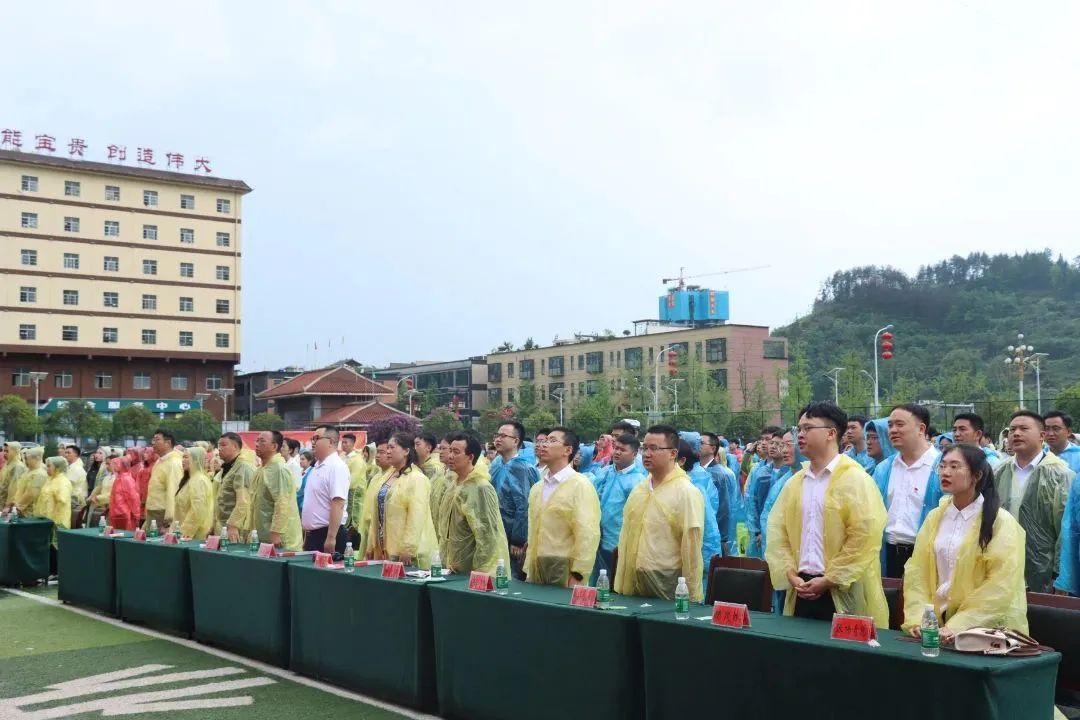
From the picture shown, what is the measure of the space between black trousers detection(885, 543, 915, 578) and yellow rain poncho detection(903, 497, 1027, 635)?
6.69ft

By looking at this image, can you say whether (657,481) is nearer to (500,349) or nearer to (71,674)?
(71,674)

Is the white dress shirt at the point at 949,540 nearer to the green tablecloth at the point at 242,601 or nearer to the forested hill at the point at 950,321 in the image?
the green tablecloth at the point at 242,601

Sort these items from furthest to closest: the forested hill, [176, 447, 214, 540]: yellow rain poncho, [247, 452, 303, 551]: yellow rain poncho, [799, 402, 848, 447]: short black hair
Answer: the forested hill
[176, 447, 214, 540]: yellow rain poncho
[247, 452, 303, 551]: yellow rain poncho
[799, 402, 848, 447]: short black hair

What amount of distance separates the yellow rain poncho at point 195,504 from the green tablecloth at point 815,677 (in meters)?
5.98

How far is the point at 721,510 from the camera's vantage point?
9297 mm

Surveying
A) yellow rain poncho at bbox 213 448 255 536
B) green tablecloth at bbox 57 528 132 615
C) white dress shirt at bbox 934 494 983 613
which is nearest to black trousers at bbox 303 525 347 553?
yellow rain poncho at bbox 213 448 255 536

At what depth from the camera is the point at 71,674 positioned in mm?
6684

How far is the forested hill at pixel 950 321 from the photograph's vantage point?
67062 millimetres

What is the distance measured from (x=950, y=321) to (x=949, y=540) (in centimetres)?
8421

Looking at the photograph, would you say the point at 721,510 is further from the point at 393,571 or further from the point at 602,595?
the point at 602,595

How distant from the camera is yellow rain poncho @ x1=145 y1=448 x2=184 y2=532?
10.4m

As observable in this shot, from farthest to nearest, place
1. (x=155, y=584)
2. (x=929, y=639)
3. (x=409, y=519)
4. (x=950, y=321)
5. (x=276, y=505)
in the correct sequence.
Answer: (x=950, y=321) → (x=276, y=505) → (x=155, y=584) → (x=409, y=519) → (x=929, y=639)

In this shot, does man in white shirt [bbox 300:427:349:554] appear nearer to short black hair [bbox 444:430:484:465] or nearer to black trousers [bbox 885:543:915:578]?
short black hair [bbox 444:430:484:465]

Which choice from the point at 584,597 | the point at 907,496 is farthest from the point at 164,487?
the point at 907,496
